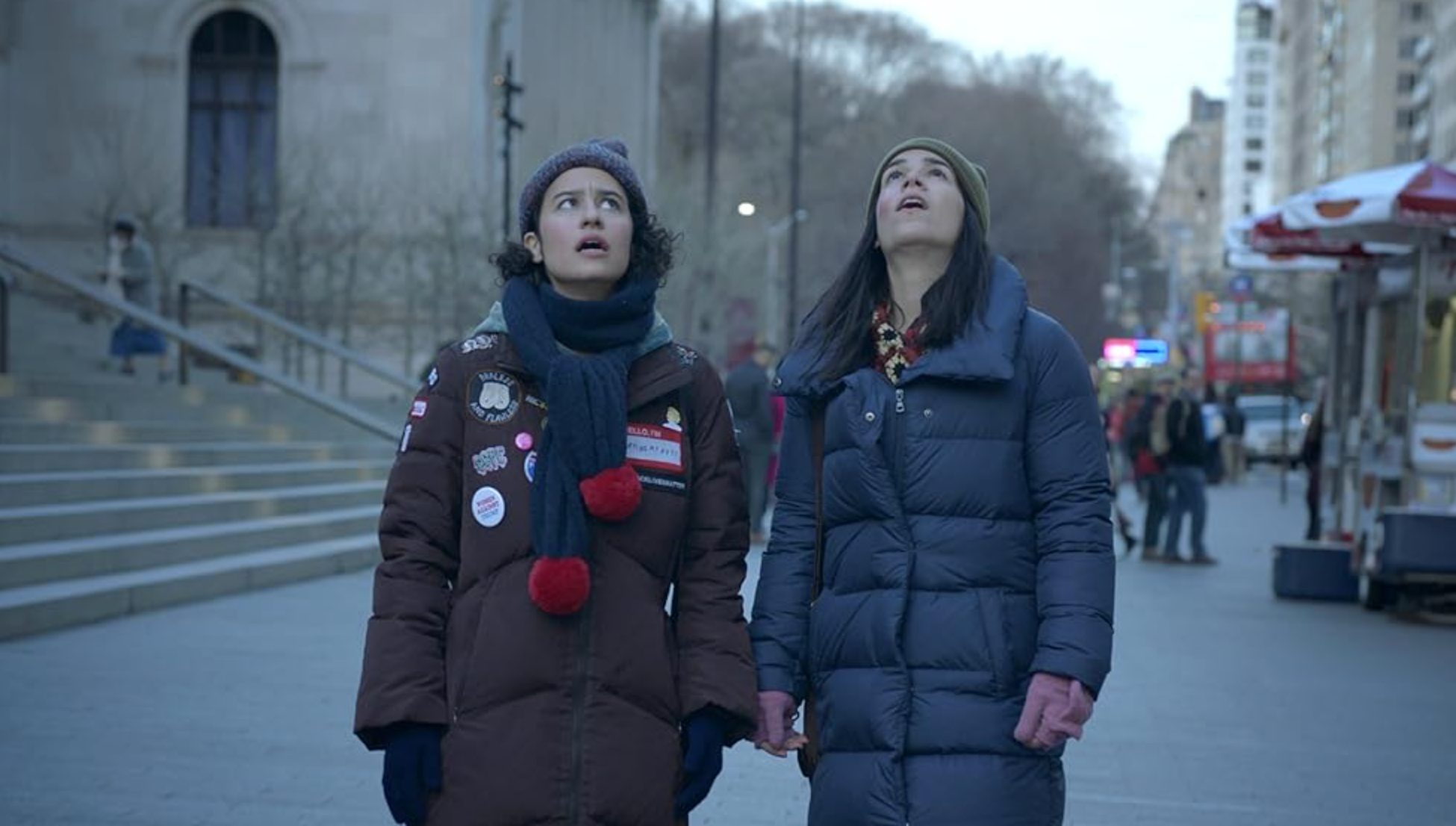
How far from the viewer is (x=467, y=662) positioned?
400 cm

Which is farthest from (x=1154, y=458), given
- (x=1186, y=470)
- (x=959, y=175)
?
(x=959, y=175)

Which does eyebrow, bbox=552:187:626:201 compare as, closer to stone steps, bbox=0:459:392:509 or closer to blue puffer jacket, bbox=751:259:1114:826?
blue puffer jacket, bbox=751:259:1114:826

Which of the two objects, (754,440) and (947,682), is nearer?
(947,682)

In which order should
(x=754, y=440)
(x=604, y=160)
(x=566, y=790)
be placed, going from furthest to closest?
(x=754, y=440) → (x=604, y=160) → (x=566, y=790)

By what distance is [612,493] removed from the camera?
398 centimetres

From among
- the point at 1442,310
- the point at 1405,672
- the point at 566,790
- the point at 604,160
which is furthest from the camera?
the point at 1442,310

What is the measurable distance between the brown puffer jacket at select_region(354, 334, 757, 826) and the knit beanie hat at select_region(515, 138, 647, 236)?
30cm

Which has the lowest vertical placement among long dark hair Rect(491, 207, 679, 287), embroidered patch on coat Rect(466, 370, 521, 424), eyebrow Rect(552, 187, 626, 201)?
embroidered patch on coat Rect(466, 370, 521, 424)

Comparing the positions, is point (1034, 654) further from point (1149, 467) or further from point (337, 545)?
point (1149, 467)

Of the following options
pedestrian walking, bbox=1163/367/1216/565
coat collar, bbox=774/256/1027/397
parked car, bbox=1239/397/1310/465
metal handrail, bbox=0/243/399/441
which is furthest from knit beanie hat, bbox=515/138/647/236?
parked car, bbox=1239/397/1310/465

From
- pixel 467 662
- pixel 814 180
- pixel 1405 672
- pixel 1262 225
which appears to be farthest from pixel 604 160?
pixel 814 180

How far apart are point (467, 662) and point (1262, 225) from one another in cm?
1283

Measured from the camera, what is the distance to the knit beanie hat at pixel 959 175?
4.47 m

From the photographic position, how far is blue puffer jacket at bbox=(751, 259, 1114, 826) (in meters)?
4.11
